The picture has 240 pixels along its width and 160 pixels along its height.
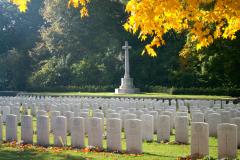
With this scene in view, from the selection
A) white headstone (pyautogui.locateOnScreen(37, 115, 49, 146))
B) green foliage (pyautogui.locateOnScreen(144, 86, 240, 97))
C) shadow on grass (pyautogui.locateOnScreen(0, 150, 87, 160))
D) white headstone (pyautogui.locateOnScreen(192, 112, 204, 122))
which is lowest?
shadow on grass (pyautogui.locateOnScreen(0, 150, 87, 160))

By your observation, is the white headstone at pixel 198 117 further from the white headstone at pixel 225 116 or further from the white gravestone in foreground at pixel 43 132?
the white gravestone in foreground at pixel 43 132

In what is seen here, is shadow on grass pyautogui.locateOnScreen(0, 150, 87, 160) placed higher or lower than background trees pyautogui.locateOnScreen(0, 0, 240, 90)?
lower

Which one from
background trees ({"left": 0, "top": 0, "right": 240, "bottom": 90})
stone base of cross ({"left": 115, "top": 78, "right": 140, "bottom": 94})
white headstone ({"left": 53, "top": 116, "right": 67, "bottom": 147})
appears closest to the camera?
white headstone ({"left": 53, "top": 116, "right": 67, "bottom": 147})

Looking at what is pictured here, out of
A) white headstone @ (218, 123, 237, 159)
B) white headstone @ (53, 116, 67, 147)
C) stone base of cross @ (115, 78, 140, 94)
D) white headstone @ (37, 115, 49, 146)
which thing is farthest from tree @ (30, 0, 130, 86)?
white headstone @ (218, 123, 237, 159)

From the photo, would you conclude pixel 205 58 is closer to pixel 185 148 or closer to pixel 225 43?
pixel 225 43

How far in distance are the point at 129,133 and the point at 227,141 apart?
248 cm

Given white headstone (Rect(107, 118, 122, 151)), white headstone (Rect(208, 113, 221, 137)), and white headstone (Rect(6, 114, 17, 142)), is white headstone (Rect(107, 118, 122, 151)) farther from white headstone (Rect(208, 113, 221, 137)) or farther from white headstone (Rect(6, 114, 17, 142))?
white headstone (Rect(208, 113, 221, 137))

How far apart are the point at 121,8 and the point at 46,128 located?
37.4m

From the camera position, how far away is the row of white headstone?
29.1ft

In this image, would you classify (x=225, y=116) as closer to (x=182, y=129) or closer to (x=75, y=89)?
(x=182, y=129)

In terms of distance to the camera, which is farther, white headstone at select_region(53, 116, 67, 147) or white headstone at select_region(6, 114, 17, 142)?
white headstone at select_region(6, 114, 17, 142)

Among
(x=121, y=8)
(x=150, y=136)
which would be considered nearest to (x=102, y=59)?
(x=121, y=8)

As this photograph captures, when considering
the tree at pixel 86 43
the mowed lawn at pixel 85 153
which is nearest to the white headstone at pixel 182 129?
the mowed lawn at pixel 85 153

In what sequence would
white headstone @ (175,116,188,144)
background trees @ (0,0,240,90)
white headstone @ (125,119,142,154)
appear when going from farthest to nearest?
background trees @ (0,0,240,90) → white headstone @ (175,116,188,144) → white headstone @ (125,119,142,154)
